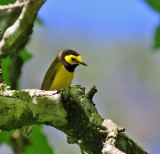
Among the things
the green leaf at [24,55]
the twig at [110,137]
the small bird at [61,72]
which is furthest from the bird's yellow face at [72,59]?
the twig at [110,137]

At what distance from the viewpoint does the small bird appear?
583 cm

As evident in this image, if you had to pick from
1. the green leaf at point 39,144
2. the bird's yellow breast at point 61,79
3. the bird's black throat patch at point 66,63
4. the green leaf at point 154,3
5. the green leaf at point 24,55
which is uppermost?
the bird's black throat patch at point 66,63

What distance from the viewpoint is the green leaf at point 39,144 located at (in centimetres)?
368

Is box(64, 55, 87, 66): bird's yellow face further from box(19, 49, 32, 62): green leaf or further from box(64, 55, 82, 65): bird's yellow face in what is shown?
box(19, 49, 32, 62): green leaf

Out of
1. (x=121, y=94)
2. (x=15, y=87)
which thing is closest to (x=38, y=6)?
(x=15, y=87)

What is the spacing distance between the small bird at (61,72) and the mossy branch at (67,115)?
9.68 feet

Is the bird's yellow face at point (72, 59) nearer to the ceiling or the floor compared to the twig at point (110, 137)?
nearer to the ceiling

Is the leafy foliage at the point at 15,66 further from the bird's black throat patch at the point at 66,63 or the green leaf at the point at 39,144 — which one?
the bird's black throat patch at the point at 66,63

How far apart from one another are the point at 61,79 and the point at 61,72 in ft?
0.42

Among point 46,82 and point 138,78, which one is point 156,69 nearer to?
point 138,78

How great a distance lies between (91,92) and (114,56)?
11300 millimetres

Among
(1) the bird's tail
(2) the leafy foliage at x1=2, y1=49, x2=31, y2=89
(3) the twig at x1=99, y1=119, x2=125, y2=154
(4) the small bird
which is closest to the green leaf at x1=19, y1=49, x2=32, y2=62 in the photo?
(2) the leafy foliage at x1=2, y1=49, x2=31, y2=89

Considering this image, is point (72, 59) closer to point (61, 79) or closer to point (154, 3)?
point (61, 79)

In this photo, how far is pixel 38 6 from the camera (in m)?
1.47
